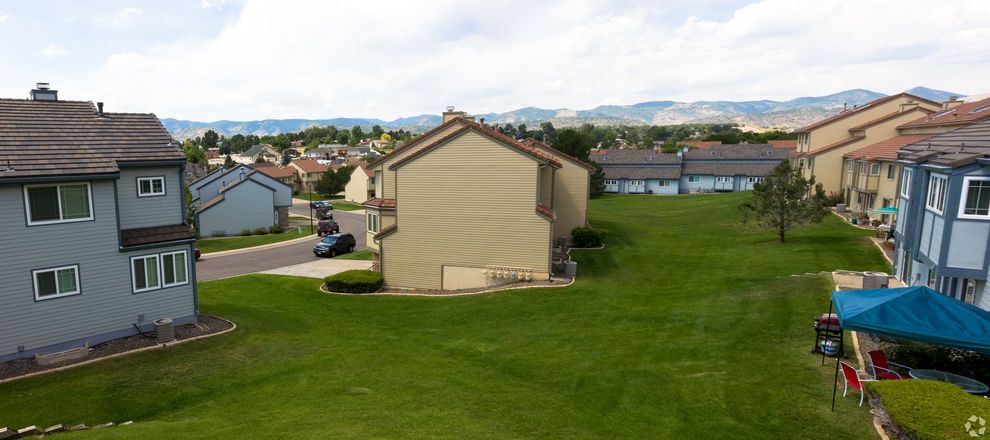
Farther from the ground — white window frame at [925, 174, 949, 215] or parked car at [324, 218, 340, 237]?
white window frame at [925, 174, 949, 215]

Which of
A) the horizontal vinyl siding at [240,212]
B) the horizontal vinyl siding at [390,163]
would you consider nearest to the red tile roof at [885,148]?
the horizontal vinyl siding at [390,163]

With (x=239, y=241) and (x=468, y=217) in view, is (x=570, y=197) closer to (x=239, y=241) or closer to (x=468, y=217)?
(x=468, y=217)

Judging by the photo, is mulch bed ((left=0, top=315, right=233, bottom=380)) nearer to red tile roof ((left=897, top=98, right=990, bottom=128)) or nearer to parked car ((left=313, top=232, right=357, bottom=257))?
parked car ((left=313, top=232, right=357, bottom=257))

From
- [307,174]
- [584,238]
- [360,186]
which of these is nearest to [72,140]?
[584,238]

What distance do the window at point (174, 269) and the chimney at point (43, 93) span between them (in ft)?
26.4

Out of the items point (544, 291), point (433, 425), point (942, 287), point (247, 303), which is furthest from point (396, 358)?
point (942, 287)

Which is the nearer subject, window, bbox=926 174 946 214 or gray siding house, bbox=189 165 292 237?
window, bbox=926 174 946 214

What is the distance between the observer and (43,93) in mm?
20125

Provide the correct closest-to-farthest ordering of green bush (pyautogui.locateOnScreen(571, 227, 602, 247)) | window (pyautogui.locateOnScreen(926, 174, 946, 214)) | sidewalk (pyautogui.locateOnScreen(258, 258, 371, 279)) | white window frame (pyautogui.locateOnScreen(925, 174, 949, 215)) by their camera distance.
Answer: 1. white window frame (pyautogui.locateOnScreen(925, 174, 949, 215))
2. window (pyautogui.locateOnScreen(926, 174, 946, 214))
3. sidewalk (pyautogui.locateOnScreen(258, 258, 371, 279))
4. green bush (pyautogui.locateOnScreen(571, 227, 602, 247))

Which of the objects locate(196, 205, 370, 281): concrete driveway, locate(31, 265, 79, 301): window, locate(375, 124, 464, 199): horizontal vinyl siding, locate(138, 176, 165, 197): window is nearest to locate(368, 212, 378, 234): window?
locate(375, 124, 464, 199): horizontal vinyl siding

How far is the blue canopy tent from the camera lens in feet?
37.2

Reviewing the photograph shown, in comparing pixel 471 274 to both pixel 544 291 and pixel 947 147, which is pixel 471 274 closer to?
pixel 544 291

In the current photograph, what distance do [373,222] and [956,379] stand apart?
28.9 meters

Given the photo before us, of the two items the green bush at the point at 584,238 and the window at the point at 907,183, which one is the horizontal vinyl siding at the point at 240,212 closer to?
the green bush at the point at 584,238
